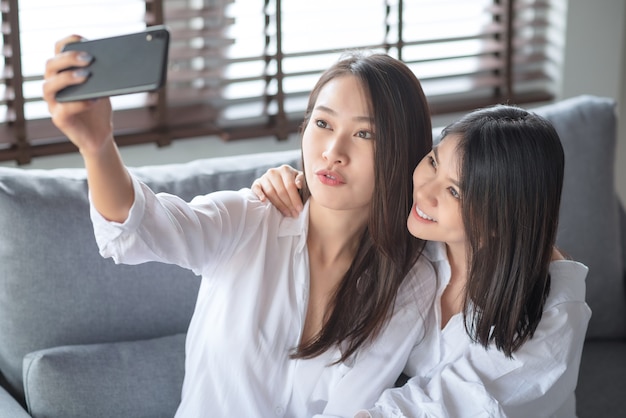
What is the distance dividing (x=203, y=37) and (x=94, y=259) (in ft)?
3.47

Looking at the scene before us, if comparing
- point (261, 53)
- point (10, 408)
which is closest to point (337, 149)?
point (10, 408)

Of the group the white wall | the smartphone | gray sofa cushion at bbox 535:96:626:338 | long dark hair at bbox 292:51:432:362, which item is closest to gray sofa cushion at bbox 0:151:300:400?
long dark hair at bbox 292:51:432:362

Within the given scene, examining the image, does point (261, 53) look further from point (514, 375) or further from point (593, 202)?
point (514, 375)

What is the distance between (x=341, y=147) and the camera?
1601 millimetres

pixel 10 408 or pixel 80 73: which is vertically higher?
pixel 80 73

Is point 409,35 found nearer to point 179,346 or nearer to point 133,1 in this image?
point 133,1

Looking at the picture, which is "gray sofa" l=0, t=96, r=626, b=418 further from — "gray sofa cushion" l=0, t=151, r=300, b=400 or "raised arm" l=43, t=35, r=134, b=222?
"raised arm" l=43, t=35, r=134, b=222

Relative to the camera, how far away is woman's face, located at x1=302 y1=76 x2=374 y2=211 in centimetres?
160

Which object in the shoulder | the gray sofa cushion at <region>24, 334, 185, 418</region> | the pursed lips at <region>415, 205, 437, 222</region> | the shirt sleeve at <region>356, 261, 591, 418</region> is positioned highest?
the pursed lips at <region>415, 205, 437, 222</region>

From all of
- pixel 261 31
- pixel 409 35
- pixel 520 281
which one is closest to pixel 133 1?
pixel 261 31

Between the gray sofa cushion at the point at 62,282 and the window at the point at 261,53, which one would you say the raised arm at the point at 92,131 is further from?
the window at the point at 261,53

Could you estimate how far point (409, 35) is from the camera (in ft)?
10.2

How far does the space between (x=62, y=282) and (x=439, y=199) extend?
2.53ft

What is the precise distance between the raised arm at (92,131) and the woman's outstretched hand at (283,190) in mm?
496
